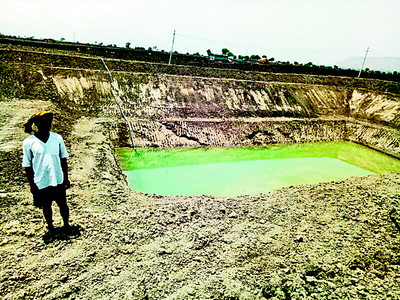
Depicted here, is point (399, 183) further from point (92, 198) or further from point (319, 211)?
point (92, 198)

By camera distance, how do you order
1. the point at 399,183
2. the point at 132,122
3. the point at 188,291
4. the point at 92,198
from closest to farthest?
the point at 188,291 → the point at 92,198 → the point at 399,183 → the point at 132,122

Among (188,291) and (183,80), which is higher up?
(183,80)

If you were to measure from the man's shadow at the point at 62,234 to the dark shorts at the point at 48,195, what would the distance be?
0.78 m

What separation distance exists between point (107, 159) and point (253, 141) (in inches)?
401

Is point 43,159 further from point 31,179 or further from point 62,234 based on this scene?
point 62,234

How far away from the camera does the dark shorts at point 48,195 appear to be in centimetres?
444

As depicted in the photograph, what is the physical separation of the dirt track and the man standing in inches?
42.2

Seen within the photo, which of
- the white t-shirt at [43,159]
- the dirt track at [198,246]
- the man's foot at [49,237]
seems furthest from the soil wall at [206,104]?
the white t-shirt at [43,159]

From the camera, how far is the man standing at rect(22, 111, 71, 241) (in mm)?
4238

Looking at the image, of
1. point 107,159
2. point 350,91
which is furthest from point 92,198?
point 350,91

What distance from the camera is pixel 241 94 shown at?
69.2 feet

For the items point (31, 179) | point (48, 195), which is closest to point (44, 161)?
point (31, 179)

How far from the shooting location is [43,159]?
428 cm

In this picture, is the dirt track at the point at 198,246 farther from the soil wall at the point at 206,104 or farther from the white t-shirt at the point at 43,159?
the soil wall at the point at 206,104
